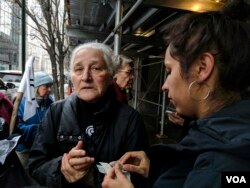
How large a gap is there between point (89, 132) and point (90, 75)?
1.29ft

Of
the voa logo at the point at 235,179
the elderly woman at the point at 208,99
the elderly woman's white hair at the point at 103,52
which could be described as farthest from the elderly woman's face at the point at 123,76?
the voa logo at the point at 235,179

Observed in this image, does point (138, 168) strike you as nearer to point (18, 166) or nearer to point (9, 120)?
point (18, 166)

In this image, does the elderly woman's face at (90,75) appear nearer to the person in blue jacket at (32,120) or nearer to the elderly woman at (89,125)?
the elderly woman at (89,125)

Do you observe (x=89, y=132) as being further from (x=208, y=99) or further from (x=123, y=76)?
(x=123, y=76)

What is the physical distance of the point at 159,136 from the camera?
8211 mm

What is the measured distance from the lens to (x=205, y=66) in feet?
3.47

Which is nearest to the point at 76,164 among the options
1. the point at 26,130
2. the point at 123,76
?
the point at 26,130

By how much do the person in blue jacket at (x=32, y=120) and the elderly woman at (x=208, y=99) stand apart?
6.26ft

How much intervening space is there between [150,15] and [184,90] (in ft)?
12.8

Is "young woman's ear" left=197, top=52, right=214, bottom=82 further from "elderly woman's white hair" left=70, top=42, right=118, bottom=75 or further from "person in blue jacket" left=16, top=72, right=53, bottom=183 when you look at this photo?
"person in blue jacket" left=16, top=72, right=53, bottom=183

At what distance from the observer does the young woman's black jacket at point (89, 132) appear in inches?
73.2

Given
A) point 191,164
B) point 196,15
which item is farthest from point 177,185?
point 196,15

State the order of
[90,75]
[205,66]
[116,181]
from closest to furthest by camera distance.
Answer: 1. [205,66]
2. [116,181]
3. [90,75]

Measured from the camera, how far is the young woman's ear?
3.43 feet
